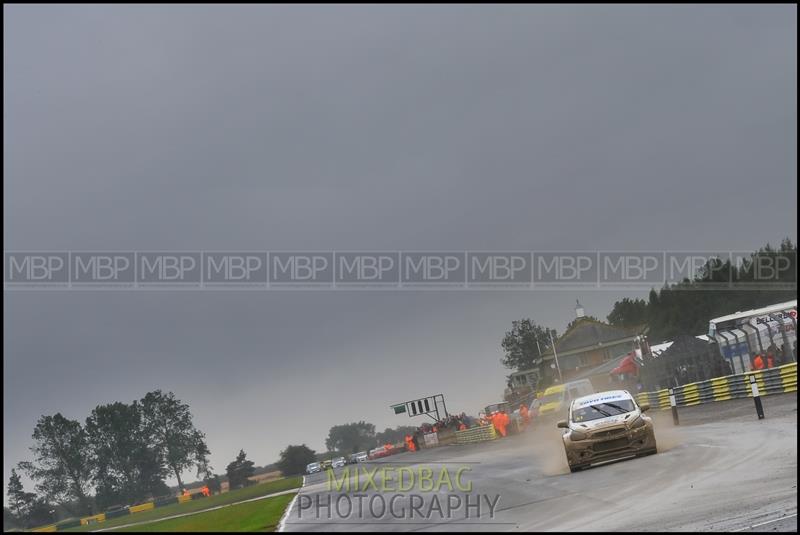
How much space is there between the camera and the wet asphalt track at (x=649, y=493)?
468 inches

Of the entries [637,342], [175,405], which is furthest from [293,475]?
[637,342]

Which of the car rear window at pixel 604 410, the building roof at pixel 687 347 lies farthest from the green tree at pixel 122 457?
the car rear window at pixel 604 410

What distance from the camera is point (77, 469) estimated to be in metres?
47.9

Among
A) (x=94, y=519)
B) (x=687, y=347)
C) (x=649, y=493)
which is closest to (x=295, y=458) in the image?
(x=94, y=519)

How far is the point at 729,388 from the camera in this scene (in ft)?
120

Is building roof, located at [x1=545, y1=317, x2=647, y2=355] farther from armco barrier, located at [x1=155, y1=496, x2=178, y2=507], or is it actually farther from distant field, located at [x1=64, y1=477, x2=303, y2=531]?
armco barrier, located at [x1=155, y1=496, x2=178, y2=507]

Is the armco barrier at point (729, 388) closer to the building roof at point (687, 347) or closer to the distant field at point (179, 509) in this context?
the building roof at point (687, 347)

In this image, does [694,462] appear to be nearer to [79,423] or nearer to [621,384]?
[621,384]

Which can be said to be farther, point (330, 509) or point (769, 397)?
point (769, 397)

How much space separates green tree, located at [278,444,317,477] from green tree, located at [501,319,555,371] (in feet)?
52.8

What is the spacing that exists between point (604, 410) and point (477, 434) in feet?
119

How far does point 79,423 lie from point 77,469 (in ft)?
8.37

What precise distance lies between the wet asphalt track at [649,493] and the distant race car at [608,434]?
0.36 m

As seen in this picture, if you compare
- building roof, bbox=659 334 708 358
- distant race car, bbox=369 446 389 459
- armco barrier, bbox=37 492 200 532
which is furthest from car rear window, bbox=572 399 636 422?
distant race car, bbox=369 446 389 459
